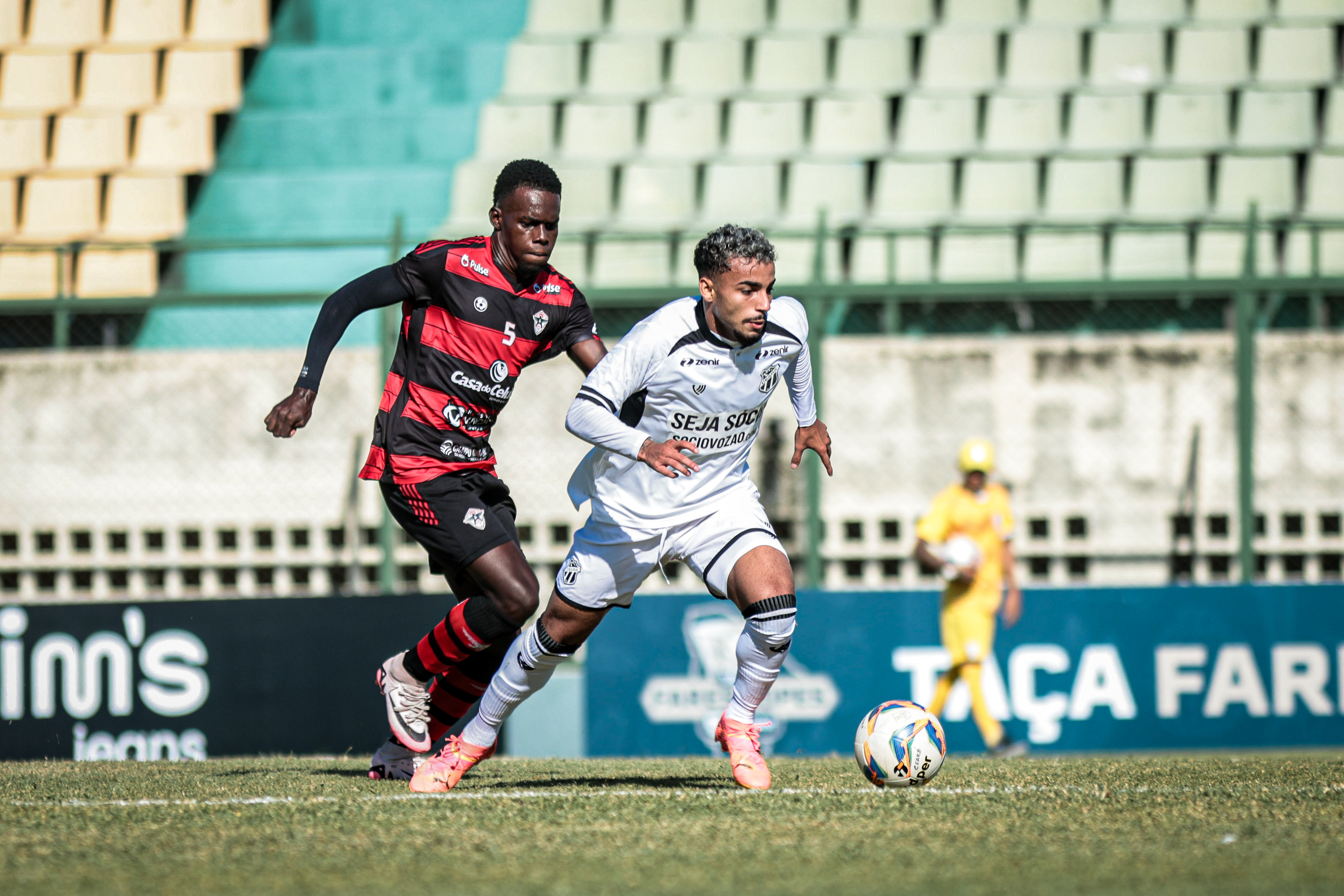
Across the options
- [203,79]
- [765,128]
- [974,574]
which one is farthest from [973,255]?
[203,79]

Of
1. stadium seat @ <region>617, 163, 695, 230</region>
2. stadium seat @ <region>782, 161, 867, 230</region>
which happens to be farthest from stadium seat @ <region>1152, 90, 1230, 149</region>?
stadium seat @ <region>617, 163, 695, 230</region>

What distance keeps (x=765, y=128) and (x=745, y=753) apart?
29.8 ft

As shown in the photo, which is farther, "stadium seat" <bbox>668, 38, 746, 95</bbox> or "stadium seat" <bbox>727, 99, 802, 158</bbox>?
"stadium seat" <bbox>668, 38, 746, 95</bbox>

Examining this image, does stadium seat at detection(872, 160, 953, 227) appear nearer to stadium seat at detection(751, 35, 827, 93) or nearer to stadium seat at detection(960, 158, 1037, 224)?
stadium seat at detection(960, 158, 1037, 224)

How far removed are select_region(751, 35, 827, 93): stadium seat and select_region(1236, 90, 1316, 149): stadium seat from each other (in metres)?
3.79

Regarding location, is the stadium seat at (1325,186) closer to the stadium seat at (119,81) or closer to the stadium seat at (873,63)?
the stadium seat at (873,63)

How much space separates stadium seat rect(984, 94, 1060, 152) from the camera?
13.1 metres

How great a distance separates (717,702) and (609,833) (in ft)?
16.3

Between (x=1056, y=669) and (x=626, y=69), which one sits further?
(x=626, y=69)

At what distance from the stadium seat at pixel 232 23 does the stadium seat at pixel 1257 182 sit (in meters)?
9.38

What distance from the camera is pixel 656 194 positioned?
1295 centimetres

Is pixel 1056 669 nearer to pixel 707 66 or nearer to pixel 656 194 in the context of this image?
pixel 656 194

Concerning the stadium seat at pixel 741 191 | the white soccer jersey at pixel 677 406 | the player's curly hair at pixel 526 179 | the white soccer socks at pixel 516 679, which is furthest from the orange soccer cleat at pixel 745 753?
the stadium seat at pixel 741 191

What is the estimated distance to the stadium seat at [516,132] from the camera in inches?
539
